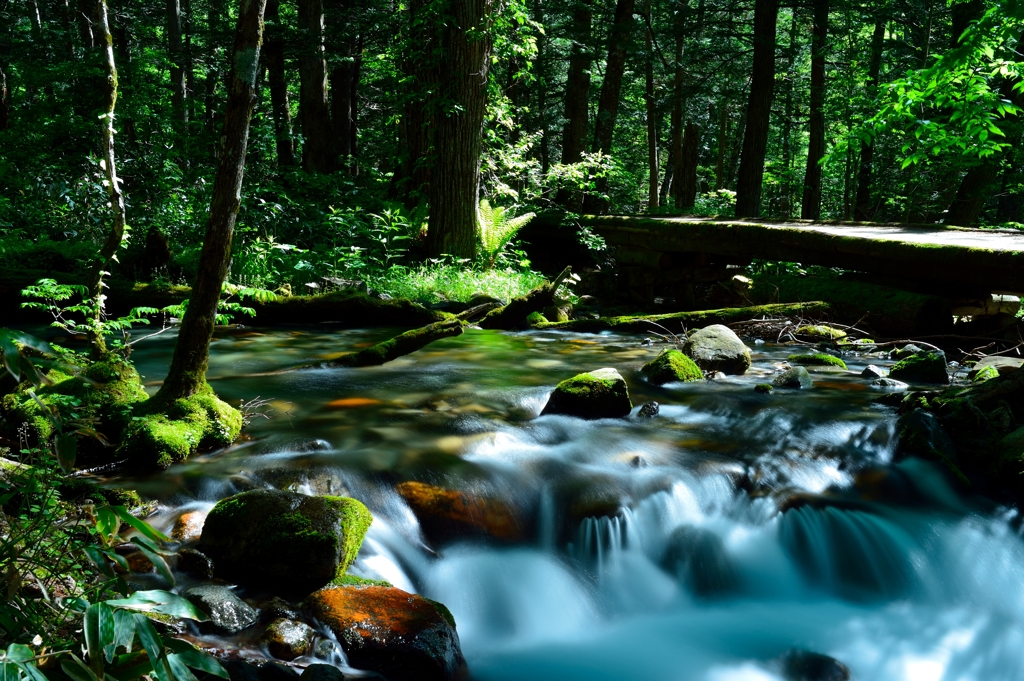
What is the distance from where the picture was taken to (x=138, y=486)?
162 inches

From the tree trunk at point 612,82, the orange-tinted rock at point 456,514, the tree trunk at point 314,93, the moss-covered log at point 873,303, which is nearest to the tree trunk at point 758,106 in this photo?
the tree trunk at point 612,82

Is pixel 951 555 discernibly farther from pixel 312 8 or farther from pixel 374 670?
pixel 312 8

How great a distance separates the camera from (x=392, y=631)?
3.11m

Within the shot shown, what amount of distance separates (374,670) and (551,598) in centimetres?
119

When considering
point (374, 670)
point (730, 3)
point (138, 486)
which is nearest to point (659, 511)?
point (374, 670)

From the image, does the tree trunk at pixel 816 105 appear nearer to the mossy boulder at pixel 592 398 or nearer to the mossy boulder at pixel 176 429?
the mossy boulder at pixel 592 398

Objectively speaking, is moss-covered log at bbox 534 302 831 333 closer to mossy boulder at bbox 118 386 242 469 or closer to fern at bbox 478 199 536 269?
fern at bbox 478 199 536 269

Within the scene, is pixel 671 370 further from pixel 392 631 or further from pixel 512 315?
pixel 392 631

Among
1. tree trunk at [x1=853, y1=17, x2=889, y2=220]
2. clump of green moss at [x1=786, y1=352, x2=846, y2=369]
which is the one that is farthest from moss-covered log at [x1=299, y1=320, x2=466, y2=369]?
tree trunk at [x1=853, y1=17, x2=889, y2=220]

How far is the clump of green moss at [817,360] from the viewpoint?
7.75 metres

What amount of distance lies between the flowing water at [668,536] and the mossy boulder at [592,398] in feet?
0.42

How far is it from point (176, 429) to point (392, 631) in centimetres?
217

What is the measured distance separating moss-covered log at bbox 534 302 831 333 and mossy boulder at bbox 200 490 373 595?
6.23 meters

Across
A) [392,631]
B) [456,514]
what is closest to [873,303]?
[456,514]
